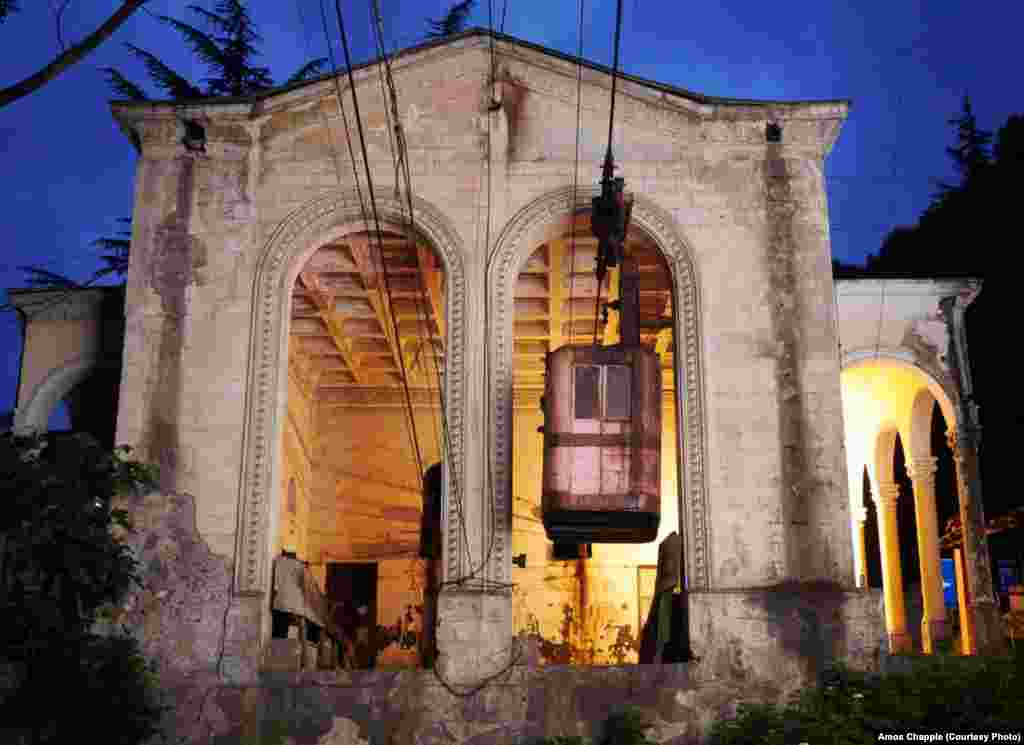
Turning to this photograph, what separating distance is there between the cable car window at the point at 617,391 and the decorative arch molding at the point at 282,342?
2.11 metres

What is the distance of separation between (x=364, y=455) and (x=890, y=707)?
47.3 ft

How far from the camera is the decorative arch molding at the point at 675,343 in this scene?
1597 centimetres

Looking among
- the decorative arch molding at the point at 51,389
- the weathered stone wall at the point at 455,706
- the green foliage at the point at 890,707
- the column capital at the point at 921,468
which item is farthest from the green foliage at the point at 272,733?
the column capital at the point at 921,468

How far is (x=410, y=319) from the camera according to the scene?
73.8 feet

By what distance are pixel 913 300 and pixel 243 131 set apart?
11365 mm

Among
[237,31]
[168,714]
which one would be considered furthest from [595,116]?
[237,31]

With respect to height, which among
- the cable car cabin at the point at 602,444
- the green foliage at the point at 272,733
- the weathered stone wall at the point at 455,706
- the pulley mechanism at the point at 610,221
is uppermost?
the pulley mechanism at the point at 610,221

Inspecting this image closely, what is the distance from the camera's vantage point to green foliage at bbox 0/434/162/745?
13.6 metres

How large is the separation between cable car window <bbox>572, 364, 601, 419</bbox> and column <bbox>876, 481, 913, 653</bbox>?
9.81 meters

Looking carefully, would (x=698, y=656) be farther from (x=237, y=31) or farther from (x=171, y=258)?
(x=237, y=31)

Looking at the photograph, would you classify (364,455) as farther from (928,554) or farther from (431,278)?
(928,554)

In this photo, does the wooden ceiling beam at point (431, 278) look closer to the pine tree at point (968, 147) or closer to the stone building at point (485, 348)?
the stone building at point (485, 348)

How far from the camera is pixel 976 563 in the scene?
1883 cm

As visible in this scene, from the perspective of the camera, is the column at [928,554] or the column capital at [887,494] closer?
the column at [928,554]
